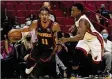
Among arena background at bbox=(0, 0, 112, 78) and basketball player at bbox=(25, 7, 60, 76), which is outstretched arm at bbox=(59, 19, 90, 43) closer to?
basketball player at bbox=(25, 7, 60, 76)

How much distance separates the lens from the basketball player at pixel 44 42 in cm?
698

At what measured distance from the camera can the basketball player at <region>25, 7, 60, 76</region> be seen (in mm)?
6980

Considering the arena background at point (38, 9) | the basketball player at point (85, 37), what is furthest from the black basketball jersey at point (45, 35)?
the arena background at point (38, 9)

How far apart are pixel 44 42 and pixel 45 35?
0.44 feet

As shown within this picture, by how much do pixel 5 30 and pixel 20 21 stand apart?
1609 millimetres

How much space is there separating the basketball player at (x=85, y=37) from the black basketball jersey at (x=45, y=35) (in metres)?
0.20

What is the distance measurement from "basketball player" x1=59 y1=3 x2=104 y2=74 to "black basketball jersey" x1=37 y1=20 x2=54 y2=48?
195 mm

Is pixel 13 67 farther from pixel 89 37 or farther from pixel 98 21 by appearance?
pixel 98 21

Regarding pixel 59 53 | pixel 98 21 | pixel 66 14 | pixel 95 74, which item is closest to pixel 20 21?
pixel 66 14

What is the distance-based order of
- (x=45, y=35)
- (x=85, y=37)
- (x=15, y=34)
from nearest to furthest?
(x=45, y=35) < (x=85, y=37) < (x=15, y=34)

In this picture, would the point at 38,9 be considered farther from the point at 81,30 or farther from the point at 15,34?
the point at 81,30

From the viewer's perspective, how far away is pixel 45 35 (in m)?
6.99

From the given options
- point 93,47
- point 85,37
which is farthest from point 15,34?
point 93,47

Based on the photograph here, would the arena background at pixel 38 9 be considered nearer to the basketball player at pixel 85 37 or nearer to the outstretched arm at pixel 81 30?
the basketball player at pixel 85 37
